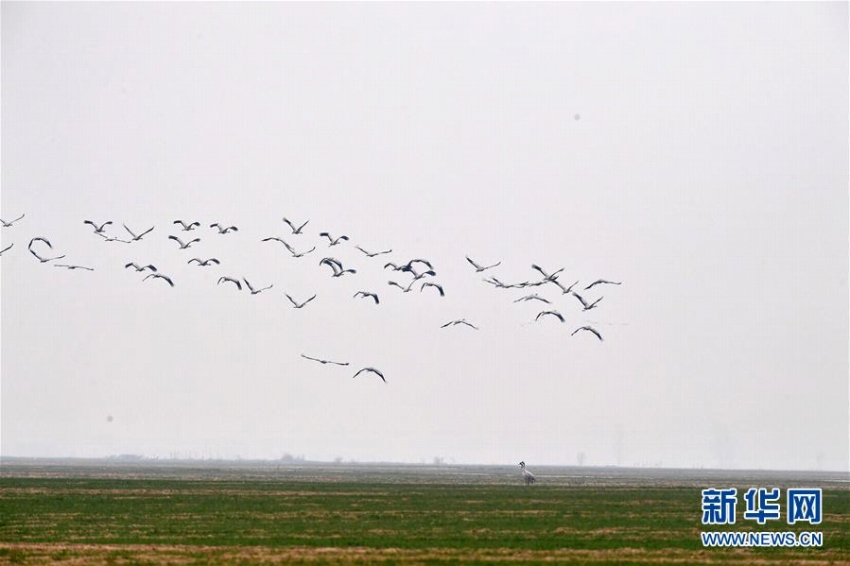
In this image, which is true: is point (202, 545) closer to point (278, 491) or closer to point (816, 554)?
point (816, 554)

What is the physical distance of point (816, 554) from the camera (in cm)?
4472

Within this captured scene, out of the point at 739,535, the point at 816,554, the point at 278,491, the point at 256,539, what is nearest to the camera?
the point at 816,554

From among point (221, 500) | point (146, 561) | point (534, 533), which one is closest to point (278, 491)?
point (221, 500)

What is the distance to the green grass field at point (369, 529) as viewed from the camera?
4275cm

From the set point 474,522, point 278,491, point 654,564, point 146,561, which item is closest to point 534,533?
point 474,522

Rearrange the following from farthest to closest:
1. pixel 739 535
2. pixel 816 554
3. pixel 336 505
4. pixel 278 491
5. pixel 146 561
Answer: pixel 278 491, pixel 336 505, pixel 739 535, pixel 816 554, pixel 146 561

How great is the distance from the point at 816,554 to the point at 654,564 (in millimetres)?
7832

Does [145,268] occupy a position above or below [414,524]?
above

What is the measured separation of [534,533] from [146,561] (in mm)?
17755

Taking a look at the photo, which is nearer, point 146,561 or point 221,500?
point 146,561

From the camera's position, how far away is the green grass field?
42750mm

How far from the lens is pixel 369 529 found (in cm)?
5294

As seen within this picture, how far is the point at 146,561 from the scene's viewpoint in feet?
132

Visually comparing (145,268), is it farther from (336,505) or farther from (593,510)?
(593,510)
